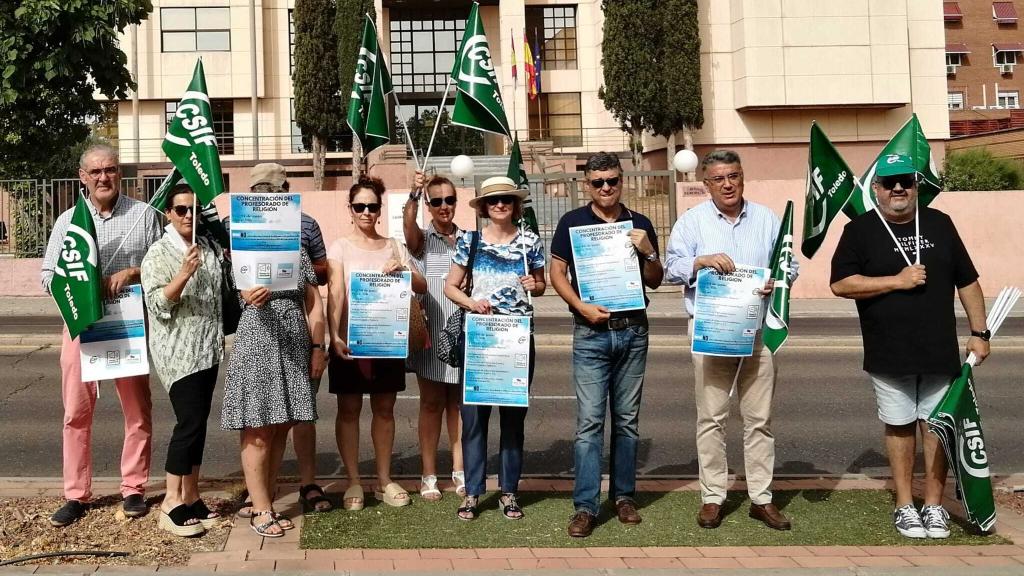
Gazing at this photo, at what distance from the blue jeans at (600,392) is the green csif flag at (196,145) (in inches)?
87.3

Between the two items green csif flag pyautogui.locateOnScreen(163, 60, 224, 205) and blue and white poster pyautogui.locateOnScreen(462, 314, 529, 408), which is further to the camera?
blue and white poster pyautogui.locateOnScreen(462, 314, 529, 408)

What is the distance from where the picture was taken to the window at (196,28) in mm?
38156

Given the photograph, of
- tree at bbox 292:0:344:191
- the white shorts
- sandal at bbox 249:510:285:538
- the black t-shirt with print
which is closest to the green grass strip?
sandal at bbox 249:510:285:538

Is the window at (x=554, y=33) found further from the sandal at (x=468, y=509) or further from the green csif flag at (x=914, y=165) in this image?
the sandal at (x=468, y=509)

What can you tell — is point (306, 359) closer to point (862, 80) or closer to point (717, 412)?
point (717, 412)

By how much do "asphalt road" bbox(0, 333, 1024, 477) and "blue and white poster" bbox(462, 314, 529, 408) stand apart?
5.28 ft

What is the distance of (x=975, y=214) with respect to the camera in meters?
23.4

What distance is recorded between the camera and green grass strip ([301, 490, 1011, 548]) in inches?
224

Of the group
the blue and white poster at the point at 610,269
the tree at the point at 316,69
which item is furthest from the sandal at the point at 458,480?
the tree at the point at 316,69

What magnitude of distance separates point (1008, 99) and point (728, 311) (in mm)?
64722

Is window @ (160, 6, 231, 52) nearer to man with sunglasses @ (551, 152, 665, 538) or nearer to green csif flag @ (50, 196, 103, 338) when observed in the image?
green csif flag @ (50, 196, 103, 338)

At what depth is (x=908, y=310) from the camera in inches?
229

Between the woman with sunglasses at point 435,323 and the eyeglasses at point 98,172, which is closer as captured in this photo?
the eyeglasses at point 98,172

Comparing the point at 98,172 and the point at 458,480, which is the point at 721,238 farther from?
the point at 98,172
